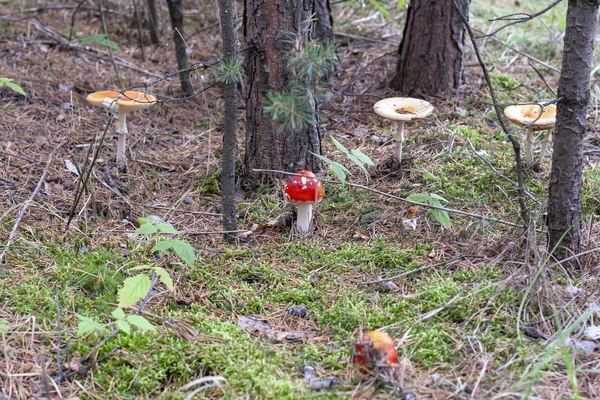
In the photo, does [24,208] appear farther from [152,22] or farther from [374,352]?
[152,22]

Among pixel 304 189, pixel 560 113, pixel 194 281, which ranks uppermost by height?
pixel 560 113

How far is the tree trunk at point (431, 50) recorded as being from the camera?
476cm

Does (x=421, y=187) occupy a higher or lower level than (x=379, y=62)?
lower

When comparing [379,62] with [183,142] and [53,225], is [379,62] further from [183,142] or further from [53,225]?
[53,225]

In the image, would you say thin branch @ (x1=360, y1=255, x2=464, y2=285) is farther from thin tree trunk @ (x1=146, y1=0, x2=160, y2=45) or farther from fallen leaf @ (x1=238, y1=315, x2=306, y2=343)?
thin tree trunk @ (x1=146, y1=0, x2=160, y2=45)

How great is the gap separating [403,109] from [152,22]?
12.1 ft

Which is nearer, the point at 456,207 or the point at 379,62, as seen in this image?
the point at 456,207

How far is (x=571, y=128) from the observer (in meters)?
2.77

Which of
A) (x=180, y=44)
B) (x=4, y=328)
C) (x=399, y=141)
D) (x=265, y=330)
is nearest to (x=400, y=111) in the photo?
(x=399, y=141)

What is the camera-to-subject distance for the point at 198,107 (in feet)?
17.2

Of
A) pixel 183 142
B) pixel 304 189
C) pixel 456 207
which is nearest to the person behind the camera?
pixel 304 189

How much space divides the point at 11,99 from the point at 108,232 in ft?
7.38

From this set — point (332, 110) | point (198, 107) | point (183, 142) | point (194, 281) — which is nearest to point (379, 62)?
point (332, 110)

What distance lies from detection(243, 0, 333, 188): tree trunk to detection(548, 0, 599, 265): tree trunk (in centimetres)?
144
